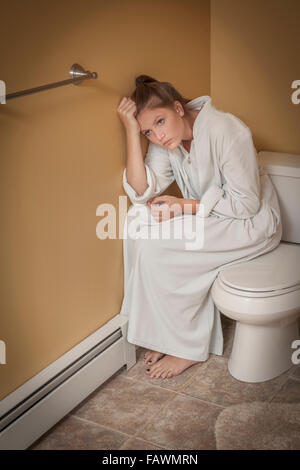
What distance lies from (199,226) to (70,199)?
0.53 meters

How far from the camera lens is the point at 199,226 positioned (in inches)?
Answer: 90.4

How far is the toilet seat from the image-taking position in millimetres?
2129

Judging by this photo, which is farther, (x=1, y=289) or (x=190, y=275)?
(x=190, y=275)

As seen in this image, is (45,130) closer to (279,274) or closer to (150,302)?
(150,302)

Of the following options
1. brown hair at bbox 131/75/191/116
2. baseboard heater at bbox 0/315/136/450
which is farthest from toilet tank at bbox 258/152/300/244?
baseboard heater at bbox 0/315/136/450

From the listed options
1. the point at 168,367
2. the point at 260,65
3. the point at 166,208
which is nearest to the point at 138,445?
the point at 168,367

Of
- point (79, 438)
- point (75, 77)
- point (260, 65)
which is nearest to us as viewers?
point (75, 77)

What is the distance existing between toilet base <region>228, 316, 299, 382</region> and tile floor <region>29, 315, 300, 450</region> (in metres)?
0.03

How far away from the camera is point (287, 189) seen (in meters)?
2.47

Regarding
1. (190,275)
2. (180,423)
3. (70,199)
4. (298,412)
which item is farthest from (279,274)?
(70,199)

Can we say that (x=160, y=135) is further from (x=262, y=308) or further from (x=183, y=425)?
(x=183, y=425)

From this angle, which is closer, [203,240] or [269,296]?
[269,296]

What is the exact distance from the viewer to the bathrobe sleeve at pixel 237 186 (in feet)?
7.29

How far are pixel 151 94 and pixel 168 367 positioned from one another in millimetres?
1048
